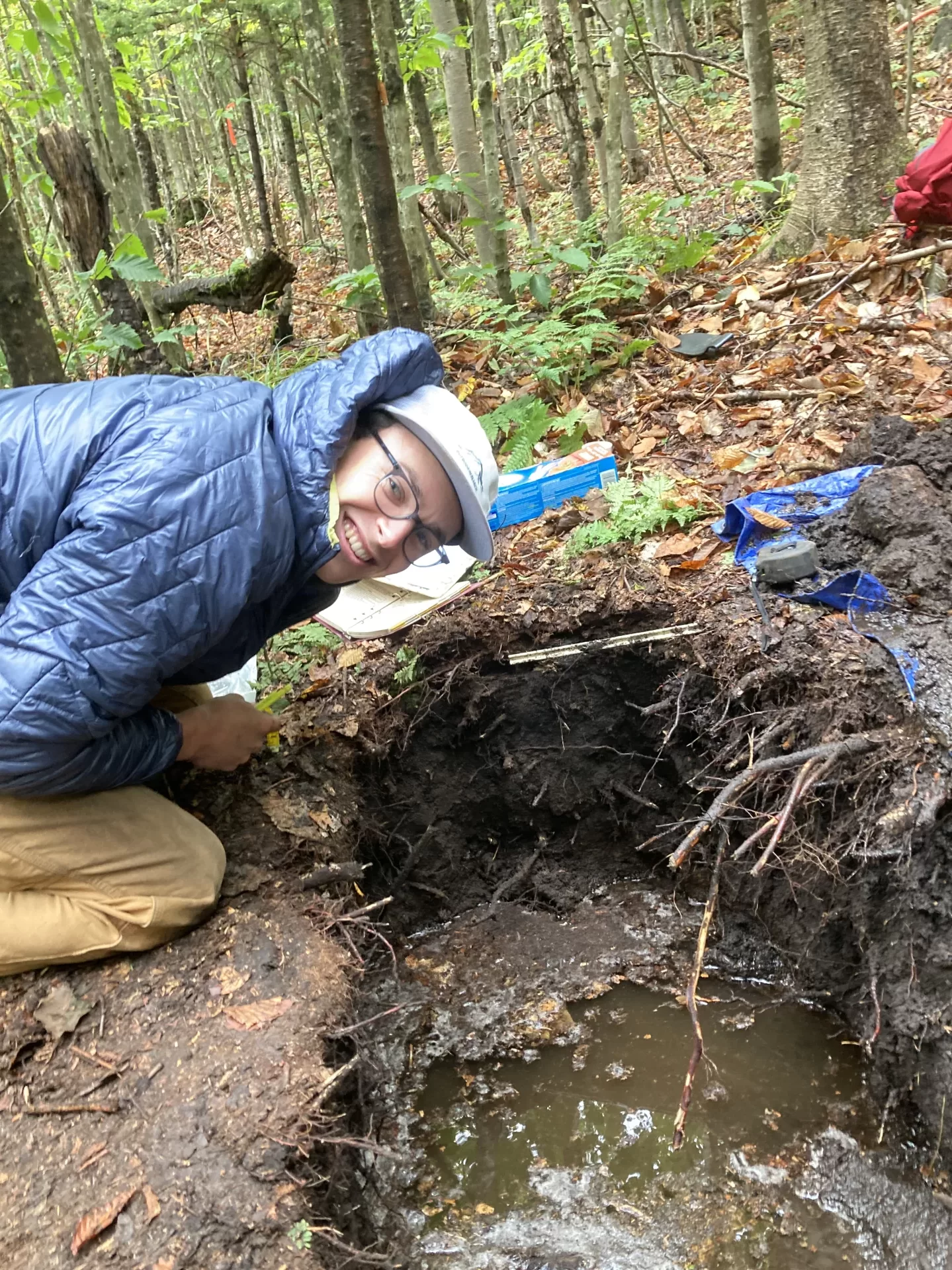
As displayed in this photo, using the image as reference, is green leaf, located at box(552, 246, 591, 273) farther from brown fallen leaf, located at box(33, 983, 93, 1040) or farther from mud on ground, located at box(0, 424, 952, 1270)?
brown fallen leaf, located at box(33, 983, 93, 1040)

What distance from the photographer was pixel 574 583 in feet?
12.1

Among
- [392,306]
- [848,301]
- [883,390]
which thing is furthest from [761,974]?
[848,301]

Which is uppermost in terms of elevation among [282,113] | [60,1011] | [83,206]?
[282,113]

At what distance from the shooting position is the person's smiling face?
2.09 m

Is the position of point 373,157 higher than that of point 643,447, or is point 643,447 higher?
point 373,157

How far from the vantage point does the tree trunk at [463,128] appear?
595 cm

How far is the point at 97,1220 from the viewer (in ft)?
5.81

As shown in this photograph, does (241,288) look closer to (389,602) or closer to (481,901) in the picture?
(389,602)

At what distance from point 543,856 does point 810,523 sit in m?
1.89

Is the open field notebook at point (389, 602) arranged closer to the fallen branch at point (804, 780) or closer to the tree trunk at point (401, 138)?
the fallen branch at point (804, 780)

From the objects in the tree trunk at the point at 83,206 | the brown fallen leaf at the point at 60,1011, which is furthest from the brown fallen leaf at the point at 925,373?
the brown fallen leaf at the point at 60,1011

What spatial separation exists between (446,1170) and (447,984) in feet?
2.52

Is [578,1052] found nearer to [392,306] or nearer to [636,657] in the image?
[636,657]

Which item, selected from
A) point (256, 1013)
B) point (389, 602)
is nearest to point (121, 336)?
point (389, 602)
